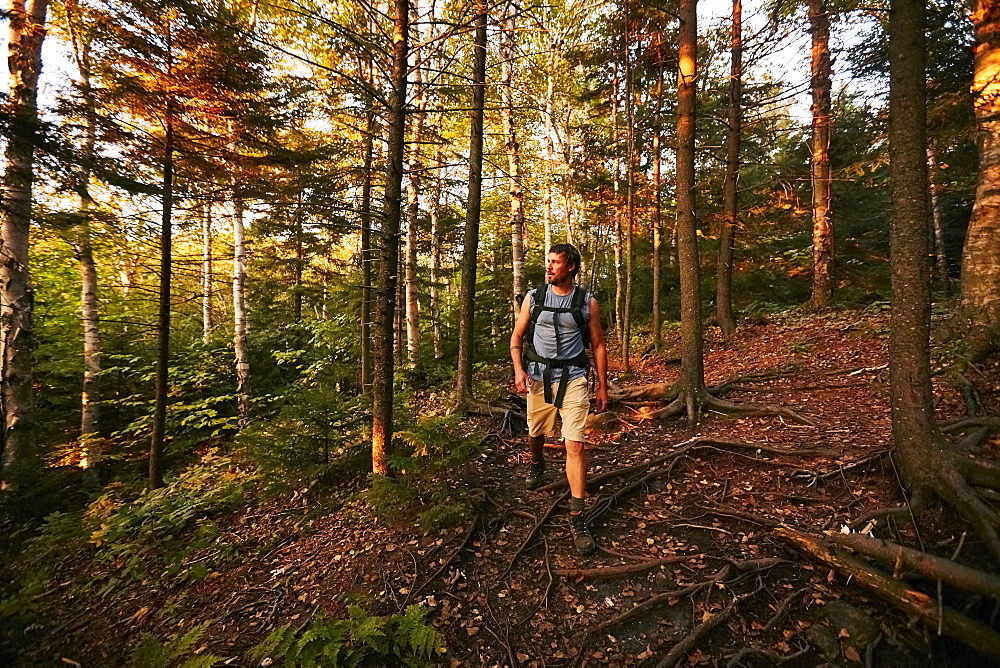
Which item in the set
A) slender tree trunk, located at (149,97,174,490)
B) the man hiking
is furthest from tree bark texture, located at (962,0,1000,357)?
slender tree trunk, located at (149,97,174,490)

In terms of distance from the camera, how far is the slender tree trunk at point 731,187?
10.2 m

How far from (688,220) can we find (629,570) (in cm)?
514

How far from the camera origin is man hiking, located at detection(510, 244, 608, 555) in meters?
3.85

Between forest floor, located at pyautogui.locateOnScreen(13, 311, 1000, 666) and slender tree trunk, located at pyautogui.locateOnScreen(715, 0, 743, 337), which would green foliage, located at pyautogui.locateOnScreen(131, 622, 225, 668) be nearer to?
forest floor, located at pyautogui.locateOnScreen(13, 311, 1000, 666)

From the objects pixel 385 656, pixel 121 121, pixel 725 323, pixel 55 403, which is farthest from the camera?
pixel 725 323

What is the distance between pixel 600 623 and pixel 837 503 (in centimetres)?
261

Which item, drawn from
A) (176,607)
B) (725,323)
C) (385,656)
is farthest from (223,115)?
(725,323)

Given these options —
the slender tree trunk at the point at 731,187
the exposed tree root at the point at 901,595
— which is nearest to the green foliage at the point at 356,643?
the exposed tree root at the point at 901,595

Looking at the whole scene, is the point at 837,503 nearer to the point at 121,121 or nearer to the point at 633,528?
the point at 633,528

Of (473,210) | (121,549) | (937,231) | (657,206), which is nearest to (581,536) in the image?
(121,549)

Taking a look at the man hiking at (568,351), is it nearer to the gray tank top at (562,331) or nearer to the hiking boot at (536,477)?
the gray tank top at (562,331)

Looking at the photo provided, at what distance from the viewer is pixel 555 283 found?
398 centimetres

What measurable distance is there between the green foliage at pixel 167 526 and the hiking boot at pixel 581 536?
3.74 meters

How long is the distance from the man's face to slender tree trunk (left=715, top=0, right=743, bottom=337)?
832 cm
